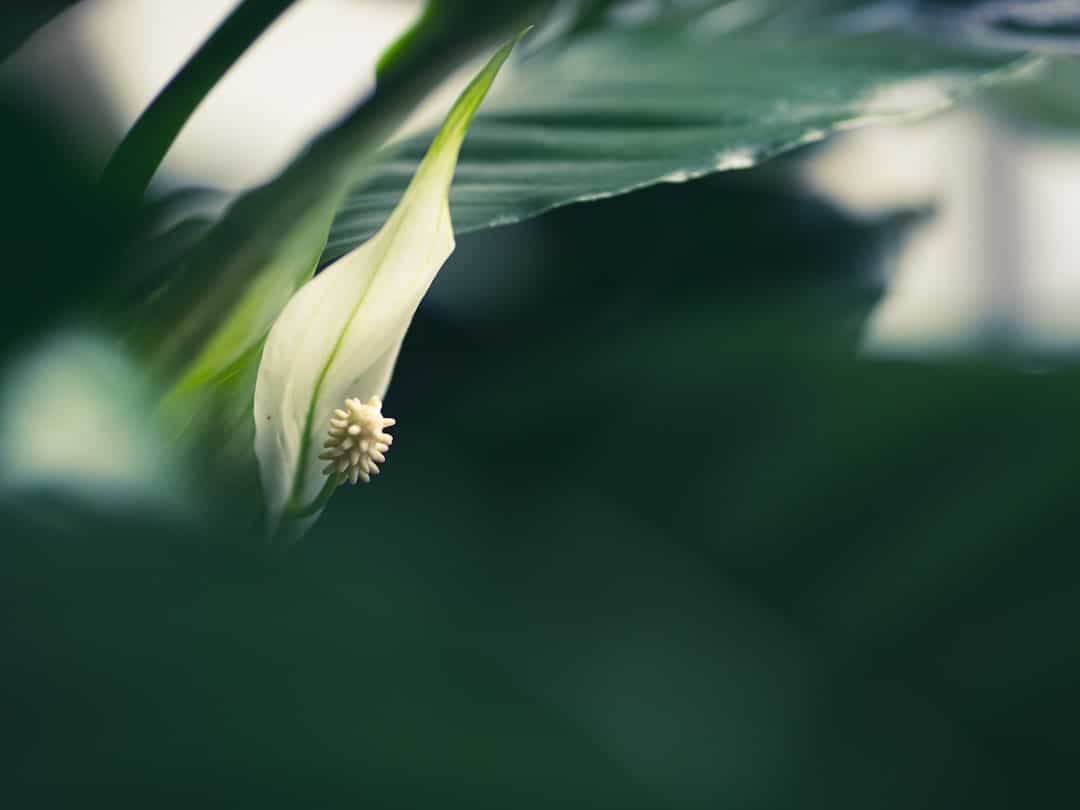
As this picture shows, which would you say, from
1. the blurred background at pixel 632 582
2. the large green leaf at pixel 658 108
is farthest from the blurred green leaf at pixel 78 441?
the large green leaf at pixel 658 108

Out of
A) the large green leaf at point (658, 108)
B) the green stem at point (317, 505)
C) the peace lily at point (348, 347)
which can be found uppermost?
the large green leaf at point (658, 108)

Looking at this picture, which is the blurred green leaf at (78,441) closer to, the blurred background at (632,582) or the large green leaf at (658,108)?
the blurred background at (632,582)

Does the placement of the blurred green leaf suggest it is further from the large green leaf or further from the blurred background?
the large green leaf

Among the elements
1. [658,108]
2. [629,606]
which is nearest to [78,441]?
[629,606]

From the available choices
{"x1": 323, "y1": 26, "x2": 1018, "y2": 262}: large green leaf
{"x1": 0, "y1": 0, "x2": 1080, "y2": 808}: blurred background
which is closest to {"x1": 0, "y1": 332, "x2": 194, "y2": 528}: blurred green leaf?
{"x1": 0, "y1": 0, "x2": 1080, "y2": 808}: blurred background

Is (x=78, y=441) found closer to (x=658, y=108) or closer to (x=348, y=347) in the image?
(x=348, y=347)
